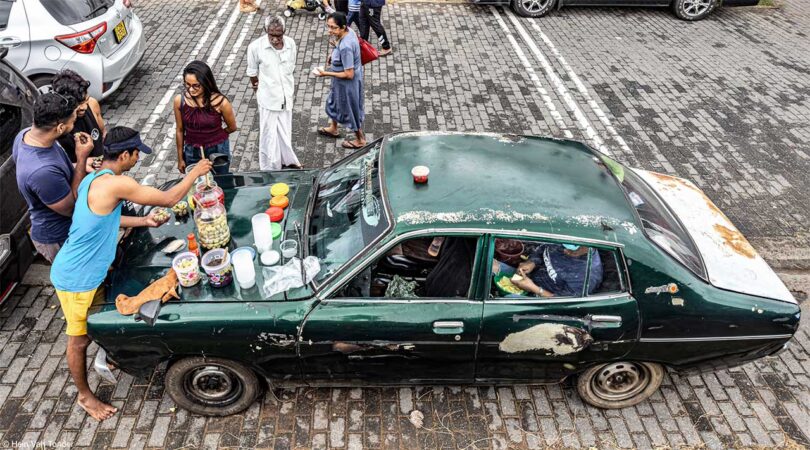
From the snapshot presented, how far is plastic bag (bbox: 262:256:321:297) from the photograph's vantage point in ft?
11.8

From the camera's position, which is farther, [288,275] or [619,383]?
[619,383]

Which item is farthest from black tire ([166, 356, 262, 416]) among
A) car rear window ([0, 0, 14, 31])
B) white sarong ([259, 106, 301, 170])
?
car rear window ([0, 0, 14, 31])

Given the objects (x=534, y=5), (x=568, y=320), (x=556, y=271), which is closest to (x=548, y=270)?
(x=556, y=271)

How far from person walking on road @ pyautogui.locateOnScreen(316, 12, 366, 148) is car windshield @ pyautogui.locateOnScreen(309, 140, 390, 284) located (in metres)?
2.14

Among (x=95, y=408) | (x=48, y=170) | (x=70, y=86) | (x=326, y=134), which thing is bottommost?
(x=326, y=134)

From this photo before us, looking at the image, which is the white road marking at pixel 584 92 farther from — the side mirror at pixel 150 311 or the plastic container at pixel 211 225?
the side mirror at pixel 150 311

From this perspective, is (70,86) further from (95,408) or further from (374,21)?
(374,21)

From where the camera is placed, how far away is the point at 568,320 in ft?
11.8

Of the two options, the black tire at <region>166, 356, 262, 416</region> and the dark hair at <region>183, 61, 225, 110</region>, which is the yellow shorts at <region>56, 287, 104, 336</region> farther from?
the dark hair at <region>183, 61, 225, 110</region>

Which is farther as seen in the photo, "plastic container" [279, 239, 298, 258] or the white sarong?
the white sarong

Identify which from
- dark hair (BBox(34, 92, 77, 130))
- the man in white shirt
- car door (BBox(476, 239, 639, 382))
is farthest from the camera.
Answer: the man in white shirt

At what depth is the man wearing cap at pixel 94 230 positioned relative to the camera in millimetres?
3471

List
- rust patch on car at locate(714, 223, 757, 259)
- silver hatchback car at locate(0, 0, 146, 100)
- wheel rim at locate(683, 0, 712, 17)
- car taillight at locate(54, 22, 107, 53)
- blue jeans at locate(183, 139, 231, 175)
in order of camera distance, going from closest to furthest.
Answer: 1. rust patch on car at locate(714, 223, 757, 259)
2. blue jeans at locate(183, 139, 231, 175)
3. silver hatchback car at locate(0, 0, 146, 100)
4. car taillight at locate(54, 22, 107, 53)
5. wheel rim at locate(683, 0, 712, 17)

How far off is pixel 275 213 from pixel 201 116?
147 cm
